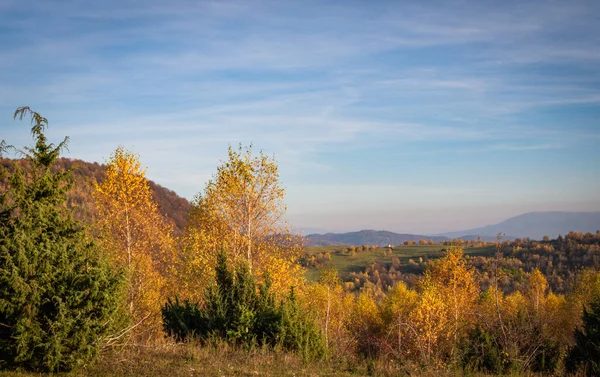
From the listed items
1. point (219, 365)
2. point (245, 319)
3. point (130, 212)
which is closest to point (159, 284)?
point (130, 212)

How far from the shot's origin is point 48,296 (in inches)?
440

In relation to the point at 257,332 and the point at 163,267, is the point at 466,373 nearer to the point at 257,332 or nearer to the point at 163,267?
the point at 257,332

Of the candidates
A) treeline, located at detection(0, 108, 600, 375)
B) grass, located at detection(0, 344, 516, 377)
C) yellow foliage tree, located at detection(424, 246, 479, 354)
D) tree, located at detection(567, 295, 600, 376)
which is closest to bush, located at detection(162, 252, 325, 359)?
treeline, located at detection(0, 108, 600, 375)

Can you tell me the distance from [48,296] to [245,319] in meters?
7.59

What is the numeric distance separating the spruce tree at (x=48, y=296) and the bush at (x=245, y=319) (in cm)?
550

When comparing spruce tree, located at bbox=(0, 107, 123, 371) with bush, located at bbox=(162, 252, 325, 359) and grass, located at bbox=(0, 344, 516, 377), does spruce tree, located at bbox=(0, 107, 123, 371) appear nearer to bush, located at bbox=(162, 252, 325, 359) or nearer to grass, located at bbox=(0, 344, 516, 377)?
grass, located at bbox=(0, 344, 516, 377)

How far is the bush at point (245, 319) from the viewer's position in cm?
1709

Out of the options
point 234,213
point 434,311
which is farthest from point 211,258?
point 434,311

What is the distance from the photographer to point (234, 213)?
32.8m

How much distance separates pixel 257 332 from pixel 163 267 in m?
18.8

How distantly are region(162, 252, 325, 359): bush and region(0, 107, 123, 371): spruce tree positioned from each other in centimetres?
550

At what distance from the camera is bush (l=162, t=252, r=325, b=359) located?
56.1ft

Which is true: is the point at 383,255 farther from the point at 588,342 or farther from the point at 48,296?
the point at 48,296

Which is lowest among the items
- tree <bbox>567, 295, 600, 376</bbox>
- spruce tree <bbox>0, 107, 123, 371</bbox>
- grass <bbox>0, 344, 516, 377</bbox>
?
tree <bbox>567, 295, 600, 376</bbox>
